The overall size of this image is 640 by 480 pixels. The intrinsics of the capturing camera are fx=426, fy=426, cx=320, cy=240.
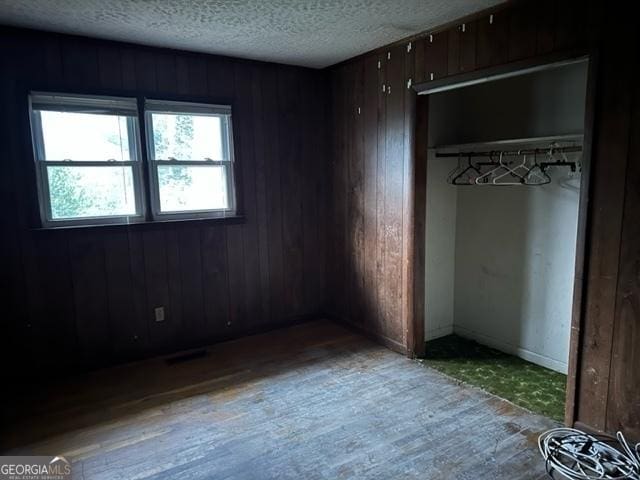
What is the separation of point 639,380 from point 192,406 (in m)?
2.54

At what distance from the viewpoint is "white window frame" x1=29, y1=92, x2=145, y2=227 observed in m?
3.02

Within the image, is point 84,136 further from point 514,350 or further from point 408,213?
point 514,350

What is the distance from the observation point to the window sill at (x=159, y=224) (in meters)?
3.16

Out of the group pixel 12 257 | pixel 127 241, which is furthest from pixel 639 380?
Answer: pixel 12 257

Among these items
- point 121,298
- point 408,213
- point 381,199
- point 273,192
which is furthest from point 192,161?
point 408,213

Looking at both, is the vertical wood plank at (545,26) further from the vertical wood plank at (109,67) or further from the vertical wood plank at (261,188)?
the vertical wood plank at (109,67)

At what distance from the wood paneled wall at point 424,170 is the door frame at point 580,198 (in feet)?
0.04

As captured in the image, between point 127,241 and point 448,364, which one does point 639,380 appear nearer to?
point 448,364

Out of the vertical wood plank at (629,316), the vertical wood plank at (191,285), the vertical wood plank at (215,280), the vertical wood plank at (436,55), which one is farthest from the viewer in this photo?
the vertical wood plank at (215,280)

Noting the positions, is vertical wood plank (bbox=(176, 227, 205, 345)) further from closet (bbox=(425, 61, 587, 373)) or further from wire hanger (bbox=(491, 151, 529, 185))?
wire hanger (bbox=(491, 151, 529, 185))

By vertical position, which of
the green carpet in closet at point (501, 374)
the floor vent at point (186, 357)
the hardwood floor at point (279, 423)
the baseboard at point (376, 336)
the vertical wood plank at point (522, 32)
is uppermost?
the vertical wood plank at point (522, 32)

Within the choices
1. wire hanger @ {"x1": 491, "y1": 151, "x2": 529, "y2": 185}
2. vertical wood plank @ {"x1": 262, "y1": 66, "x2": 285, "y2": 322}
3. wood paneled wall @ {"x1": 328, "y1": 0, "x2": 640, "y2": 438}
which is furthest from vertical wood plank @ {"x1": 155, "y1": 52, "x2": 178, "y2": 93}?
wire hanger @ {"x1": 491, "y1": 151, "x2": 529, "y2": 185}

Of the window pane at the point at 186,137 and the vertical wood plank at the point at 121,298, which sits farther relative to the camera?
the window pane at the point at 186,137

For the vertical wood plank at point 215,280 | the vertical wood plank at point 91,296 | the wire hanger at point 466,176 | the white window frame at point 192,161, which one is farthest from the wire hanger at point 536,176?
the vertical wood plank at point 91,296
